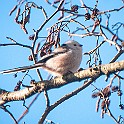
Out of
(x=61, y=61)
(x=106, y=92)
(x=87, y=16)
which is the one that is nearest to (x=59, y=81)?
(x=106, y=92)

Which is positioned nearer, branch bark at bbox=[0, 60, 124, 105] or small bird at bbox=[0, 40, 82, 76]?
branch bark at bbox=[0, 60, 124, 105]

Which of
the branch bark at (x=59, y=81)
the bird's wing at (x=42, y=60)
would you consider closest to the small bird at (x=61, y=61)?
the bird's wing at (x=42, y=60)

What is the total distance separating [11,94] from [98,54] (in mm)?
812

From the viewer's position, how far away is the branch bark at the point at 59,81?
6.66 ft

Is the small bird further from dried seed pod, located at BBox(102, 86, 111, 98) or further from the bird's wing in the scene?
dried seed pod, located at BBox(102, 86, 111, 98)

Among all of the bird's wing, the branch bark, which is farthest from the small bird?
the branch bark

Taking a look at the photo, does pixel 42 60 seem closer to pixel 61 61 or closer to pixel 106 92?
pixel 61 61

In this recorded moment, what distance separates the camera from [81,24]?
265 centimetres

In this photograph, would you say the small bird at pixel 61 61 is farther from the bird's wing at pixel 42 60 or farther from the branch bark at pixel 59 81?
the branch bark at pixel 59 81

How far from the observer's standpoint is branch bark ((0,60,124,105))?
2031 mm

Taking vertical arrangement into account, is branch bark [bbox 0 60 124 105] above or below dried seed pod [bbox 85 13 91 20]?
below

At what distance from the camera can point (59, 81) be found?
2.25 metres

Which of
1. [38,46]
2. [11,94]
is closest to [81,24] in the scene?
[38,46]

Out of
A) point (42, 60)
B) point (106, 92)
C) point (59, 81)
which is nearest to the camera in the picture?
point (59, 81)
